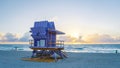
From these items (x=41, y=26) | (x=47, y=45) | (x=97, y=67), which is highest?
(x=41, y=26)

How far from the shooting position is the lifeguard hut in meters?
24.1

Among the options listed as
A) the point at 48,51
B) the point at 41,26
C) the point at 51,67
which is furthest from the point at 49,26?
the point at 51,67

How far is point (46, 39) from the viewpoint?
24.4 metres

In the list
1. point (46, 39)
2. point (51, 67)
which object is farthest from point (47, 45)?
point (51, 67)

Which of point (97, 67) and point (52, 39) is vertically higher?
point (52, 39)

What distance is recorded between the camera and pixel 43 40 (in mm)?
24453

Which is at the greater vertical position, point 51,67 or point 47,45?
point 47,45

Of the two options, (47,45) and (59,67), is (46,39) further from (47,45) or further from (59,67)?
(59,67)

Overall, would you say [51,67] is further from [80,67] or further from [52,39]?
[52,39]

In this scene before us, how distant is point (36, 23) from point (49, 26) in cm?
158

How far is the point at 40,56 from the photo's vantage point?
83.3ft

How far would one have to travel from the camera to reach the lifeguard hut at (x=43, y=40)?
24.1m

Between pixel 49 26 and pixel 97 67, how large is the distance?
924 cm

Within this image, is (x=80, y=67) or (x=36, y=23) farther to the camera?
(x=36, y=23)
